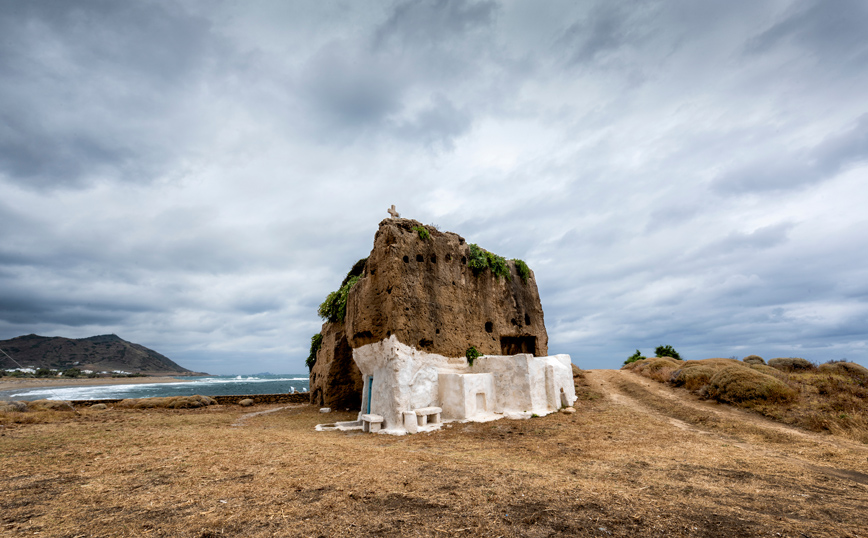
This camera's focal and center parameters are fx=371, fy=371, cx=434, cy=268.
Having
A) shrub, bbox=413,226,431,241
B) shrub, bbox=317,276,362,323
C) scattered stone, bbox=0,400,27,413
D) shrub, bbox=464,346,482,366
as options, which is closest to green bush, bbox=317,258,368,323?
shrub, bbox=317,276,362,323

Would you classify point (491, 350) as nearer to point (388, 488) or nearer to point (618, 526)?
point (388, 488)

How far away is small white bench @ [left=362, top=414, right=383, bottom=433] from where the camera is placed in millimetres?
14047

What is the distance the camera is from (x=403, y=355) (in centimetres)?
1453

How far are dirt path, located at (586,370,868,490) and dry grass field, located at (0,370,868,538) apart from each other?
93mm

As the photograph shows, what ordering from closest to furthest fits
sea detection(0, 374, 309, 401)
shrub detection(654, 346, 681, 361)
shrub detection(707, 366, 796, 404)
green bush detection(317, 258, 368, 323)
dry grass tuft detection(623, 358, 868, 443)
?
dry grass tuft detection(623, 358, 868, 443)
shrub detection(707, 366, 796, 404)
green bush detection(317, 258, 368, 323)
shrub detection(654, 346, 681, 361)
sea detection(0, 374, 309, 401)

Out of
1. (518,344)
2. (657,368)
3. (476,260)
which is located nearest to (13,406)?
(476,260)

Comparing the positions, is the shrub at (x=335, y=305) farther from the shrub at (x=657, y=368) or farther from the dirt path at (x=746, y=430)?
the shrub at (x=657, y=368)

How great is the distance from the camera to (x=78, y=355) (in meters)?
119

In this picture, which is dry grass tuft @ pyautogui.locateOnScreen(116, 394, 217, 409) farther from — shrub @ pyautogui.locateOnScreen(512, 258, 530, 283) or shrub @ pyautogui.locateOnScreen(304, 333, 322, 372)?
shrub @ pyautogui.locateOnScreen(512, 258, 530, 283)

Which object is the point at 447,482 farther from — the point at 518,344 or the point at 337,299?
the point at 337,299

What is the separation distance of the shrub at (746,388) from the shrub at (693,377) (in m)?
1.47

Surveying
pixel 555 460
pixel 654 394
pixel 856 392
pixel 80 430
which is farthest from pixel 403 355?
pixel 856 392

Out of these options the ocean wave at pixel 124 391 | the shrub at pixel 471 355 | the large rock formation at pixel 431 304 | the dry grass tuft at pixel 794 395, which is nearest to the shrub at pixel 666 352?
the dry grass tuft at pixel 794 395

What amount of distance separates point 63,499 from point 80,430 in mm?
10819
